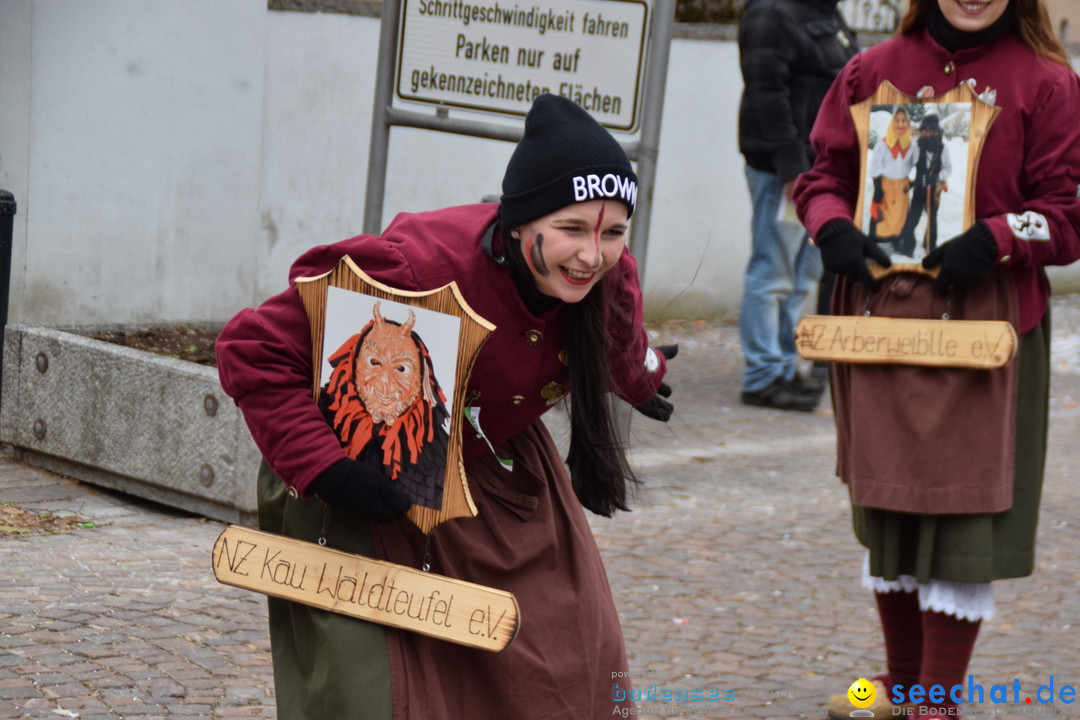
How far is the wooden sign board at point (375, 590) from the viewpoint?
2619mm

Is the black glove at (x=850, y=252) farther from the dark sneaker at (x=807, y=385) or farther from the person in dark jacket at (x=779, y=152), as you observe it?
the dark sneaker at (x=807, y=385)

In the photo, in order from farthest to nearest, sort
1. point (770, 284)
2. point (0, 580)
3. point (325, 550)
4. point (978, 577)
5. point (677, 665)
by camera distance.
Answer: point (770, 284)
point (0, 580)
point (677, 665)
point (978, 577)
point (325, 550)

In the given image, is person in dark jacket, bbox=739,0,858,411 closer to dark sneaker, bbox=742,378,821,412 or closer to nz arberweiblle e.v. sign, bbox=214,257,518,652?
dark sneaker, bbox=742,378,821,412

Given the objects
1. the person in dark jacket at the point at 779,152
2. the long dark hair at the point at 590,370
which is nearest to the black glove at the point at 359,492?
the long dark hair at the point at 590,370

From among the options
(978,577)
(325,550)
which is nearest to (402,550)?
(325,550)

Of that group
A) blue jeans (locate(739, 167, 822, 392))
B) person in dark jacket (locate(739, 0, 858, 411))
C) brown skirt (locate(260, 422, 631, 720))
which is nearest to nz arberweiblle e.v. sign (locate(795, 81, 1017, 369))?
brown skirt (locate(260, 422, 631, 720))

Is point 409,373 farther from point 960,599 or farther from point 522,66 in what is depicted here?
point 522,66

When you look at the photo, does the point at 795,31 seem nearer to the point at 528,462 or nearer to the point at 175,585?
the point at 175,585

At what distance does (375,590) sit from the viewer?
2658 mm

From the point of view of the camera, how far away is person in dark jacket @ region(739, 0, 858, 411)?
744 centimetres

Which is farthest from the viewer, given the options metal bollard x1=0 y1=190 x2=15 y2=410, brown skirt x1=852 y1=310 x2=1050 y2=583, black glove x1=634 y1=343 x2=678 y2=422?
metal bollard x1=0 y1=190 x2=15 y2=410

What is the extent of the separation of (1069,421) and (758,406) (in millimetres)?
1735

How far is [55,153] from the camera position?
7.82 meters

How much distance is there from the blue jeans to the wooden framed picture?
380 centimetres
